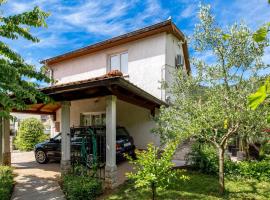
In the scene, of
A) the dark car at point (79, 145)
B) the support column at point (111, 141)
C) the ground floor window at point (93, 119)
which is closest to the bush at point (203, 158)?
the dark car at point (79, 145)

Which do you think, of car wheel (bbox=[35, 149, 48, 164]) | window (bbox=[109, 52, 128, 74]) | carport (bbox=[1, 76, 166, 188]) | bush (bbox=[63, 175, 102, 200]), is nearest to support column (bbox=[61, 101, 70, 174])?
carport (bbox=[1, 76, 166, 188])

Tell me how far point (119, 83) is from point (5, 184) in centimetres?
557

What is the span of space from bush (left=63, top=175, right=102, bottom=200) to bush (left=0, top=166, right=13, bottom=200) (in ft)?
6.00

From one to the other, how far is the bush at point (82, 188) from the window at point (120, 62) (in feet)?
25.5

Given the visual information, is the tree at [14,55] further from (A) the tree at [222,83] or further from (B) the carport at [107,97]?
(A) the tree at [222,83]

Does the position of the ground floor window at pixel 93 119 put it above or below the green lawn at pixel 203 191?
above

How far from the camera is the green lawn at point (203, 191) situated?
24.7ft

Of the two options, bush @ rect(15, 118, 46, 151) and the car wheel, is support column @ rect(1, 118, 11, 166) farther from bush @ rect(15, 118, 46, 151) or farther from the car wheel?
bush @ rect(15, 118, 46, 151)

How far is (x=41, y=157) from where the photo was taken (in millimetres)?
14000

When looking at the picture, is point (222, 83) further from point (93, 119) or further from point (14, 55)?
point (93, 119)

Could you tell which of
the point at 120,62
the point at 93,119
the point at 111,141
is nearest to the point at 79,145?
the point at 111,141

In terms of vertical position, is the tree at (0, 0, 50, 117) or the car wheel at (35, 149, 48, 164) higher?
the tree at (0, 0, 50, 117)

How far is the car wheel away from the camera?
13.9 meters

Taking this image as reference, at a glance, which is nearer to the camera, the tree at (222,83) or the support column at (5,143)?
the tree at (222,83)
